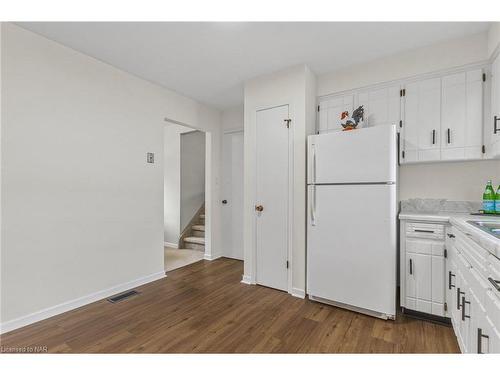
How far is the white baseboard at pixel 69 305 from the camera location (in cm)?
199

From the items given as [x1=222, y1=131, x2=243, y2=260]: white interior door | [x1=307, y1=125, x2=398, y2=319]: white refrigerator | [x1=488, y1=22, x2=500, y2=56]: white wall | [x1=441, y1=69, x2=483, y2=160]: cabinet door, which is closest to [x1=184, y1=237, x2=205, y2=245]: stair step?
[x1=222, y1=131, x2=243, y2=260]: white interior door

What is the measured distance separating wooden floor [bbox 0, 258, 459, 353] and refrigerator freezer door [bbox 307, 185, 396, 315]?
19cm

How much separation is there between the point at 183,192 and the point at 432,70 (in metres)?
4.26

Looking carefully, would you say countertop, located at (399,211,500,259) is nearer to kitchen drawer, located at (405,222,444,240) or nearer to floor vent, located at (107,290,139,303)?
kitchen drawer, located at (405,222,444,240)

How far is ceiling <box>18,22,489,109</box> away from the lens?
209 cm

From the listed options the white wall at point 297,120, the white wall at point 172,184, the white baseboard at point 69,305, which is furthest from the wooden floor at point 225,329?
the white wall at point 172,184

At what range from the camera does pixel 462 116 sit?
2.23 metres

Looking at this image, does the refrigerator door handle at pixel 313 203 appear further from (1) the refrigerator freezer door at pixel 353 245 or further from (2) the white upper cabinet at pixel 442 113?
(2) the white upper cabinet at pixel 442 113

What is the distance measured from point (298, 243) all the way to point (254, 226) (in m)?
0.60

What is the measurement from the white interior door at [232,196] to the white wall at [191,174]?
1099mm

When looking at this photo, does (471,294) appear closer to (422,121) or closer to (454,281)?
(454,281)

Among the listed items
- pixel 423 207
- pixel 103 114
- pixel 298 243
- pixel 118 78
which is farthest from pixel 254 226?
pixel 118 78

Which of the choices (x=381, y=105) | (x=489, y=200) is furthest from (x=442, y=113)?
(x=489, y=200)

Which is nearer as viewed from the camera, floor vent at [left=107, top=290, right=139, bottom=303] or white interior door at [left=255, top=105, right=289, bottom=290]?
floor vent at [left=107, top=290, right=139, bottom=303]
